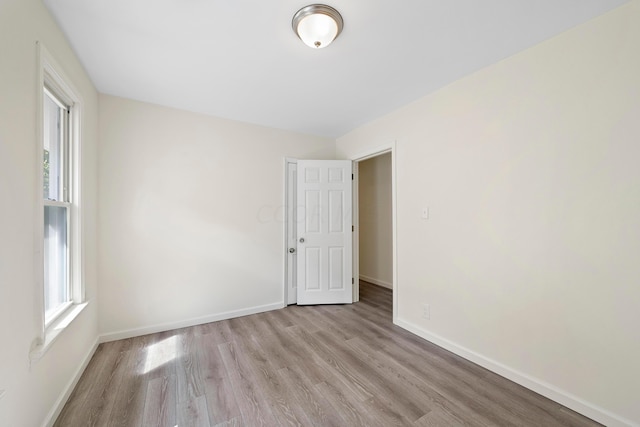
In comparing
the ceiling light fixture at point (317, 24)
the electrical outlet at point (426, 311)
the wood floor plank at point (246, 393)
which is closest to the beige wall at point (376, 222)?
the electrical outlet at point (426, 311)

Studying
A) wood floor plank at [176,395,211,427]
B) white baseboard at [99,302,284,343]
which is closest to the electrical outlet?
white baseboard at [99,302,284,343]

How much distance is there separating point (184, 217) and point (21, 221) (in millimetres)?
1537

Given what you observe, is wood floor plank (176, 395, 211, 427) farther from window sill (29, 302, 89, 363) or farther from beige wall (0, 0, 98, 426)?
window sill (29, 302, 89, 363)

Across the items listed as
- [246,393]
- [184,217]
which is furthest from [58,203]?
[246,393]

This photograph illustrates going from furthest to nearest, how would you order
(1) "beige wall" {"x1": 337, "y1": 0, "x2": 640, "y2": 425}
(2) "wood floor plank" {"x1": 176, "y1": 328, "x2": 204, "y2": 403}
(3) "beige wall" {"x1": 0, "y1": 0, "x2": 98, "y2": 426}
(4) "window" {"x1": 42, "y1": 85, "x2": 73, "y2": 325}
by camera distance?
(2) "wood floor plank" {"x1": 176, "y1": 328, "x2": 204, "y2": 403} → (4) "window" {"x1": 42, "y1": 85, "x2": 73, "y2": 325} → (1) "beige wall" {"x1": 337, "y1": 0, "x2": 640, "y2": 425} → (3) "beige wall" {"x1": 0, "y1": 0, "x2": 98, "y2": 426}

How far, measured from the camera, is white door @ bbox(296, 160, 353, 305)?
3359mm

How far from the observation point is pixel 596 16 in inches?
57.1

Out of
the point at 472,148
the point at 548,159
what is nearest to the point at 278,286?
the point at 472,148

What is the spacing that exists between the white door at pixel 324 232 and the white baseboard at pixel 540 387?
53.3 inches

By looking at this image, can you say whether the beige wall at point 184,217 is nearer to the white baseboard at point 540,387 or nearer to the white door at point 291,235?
the white door at point 291,235

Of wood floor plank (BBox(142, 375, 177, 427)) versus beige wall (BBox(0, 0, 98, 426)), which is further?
wood floor plank (BBox(142, 375, 177, 427))

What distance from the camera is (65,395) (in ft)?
5.20

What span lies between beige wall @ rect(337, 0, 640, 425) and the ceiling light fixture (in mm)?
1344

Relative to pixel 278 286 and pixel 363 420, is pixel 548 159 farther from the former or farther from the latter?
pixel 278 286
